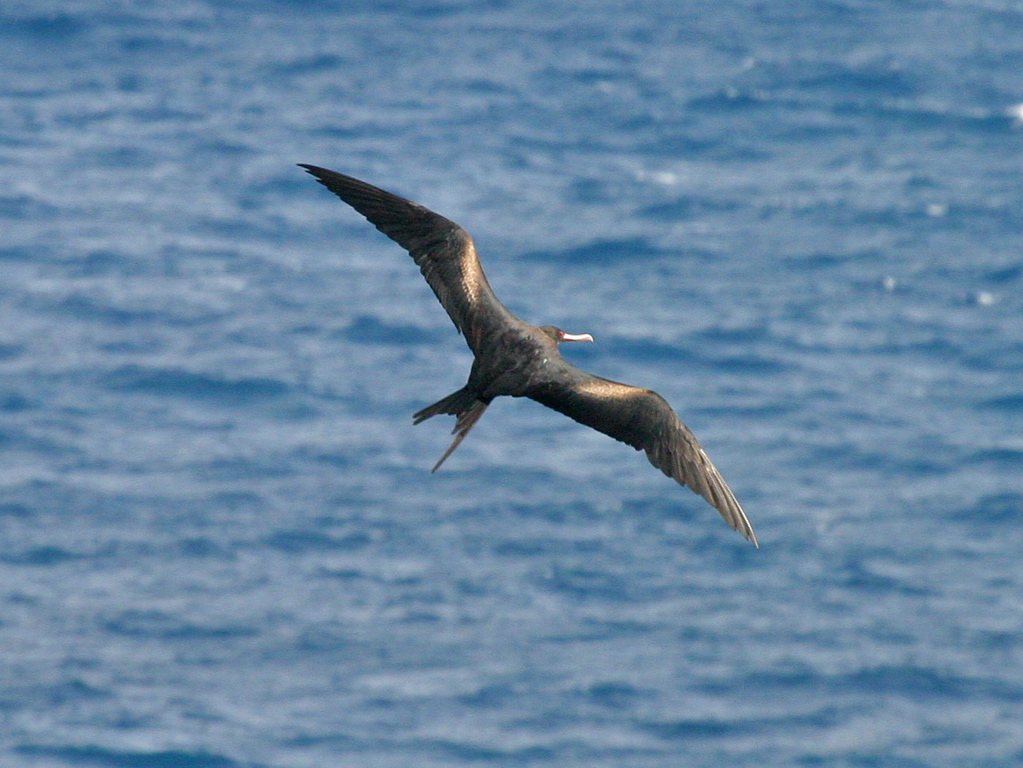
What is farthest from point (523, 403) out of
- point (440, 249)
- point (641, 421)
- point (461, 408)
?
point (461, 408)

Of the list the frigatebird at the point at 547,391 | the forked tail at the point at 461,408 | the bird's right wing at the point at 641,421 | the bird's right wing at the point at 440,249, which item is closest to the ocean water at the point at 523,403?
the bird's right wing at the point at 440,249

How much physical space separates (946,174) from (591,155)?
14120 mm

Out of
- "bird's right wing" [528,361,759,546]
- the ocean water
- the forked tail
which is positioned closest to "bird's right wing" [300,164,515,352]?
the forked tail

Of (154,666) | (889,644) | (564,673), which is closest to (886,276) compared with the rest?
(889,644)

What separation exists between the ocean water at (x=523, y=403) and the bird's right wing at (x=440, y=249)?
130 ft

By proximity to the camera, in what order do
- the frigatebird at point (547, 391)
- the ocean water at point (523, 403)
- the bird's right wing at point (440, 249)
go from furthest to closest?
the ocean water at point (523, 403)
the bird's right wing at point (440, 249)
the frigatebird at point (547, 391)

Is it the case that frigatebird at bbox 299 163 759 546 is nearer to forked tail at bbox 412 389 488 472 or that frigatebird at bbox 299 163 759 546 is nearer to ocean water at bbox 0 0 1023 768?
forked tail at bbox 412 389 488 472

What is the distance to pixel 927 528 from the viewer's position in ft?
190

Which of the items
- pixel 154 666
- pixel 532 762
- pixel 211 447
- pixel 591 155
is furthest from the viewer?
pixel 591 155

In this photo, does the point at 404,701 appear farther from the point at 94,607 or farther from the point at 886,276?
the point at 886,276

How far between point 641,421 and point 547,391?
90 cm

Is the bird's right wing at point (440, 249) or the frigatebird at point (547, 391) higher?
the bird's right wing at point (440, 249)

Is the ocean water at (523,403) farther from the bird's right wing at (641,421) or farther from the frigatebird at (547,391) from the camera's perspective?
the bird's right wing at (641,421)

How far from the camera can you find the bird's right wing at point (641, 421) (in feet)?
46.5
